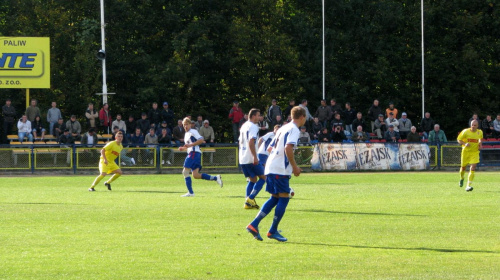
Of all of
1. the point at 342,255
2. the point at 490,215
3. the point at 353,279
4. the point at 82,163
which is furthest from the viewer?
the point at 82,163

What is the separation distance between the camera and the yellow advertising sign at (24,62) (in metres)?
37.4

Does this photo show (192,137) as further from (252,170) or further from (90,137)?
(90,137)

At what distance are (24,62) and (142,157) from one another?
870cm

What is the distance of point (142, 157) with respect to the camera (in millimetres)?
33031

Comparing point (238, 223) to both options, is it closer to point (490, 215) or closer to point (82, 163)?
point (490, 215)

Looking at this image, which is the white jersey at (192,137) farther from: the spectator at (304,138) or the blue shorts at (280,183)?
the spectator at (304,138)

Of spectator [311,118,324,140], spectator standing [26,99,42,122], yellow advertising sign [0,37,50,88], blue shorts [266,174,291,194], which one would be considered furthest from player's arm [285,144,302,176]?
yellow advertising sign [0,37,50,88]

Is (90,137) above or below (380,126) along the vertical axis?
below

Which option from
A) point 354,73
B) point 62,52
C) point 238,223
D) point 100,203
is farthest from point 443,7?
point 238,223

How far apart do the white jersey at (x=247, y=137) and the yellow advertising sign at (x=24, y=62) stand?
74.5 ft

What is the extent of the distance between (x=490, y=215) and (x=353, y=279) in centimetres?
729

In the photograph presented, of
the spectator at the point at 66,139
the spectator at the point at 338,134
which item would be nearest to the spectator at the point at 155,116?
the spectator at the point at 66,139

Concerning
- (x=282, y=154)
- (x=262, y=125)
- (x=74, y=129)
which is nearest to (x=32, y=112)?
(x=74, y=129)

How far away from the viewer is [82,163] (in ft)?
107
